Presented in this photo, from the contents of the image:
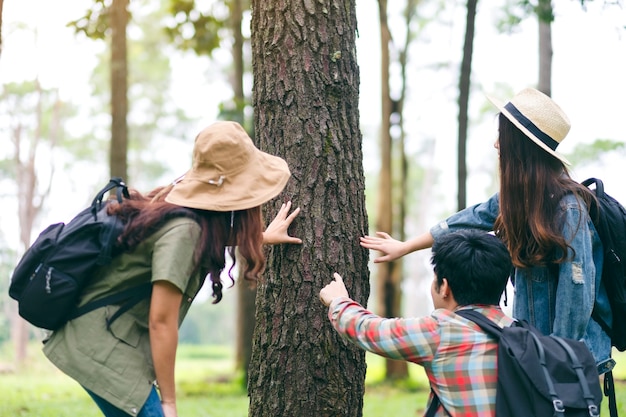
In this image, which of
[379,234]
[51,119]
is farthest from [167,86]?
[379,234]

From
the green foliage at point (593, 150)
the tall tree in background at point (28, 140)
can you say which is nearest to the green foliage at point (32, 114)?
the tall tree in background at point (28, 140)

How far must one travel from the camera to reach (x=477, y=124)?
3222 cm

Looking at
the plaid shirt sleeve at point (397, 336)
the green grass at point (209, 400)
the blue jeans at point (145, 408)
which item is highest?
the plaid shirt sleeve at point (397, 336)

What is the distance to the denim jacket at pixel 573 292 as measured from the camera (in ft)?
10.6

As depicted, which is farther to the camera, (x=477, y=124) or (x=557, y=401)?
(x=477, y=124)

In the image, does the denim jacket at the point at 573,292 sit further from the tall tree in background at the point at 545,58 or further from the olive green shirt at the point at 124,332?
the tall tree in background at the point at 545,58

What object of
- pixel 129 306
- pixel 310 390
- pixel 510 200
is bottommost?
pixel 310 390

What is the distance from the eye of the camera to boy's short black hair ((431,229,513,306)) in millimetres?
2877

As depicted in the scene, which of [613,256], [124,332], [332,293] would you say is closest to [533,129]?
[613,256]

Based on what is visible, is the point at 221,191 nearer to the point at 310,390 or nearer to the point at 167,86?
the point at 310,390

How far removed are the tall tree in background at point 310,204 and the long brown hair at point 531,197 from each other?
827mm

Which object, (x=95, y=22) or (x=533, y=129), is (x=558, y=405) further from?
(x=95, y=22)

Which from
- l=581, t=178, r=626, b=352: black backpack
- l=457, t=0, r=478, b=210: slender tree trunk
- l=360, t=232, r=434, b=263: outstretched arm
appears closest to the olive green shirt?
l=360, t=232, r=434, b=263: outstretched arm

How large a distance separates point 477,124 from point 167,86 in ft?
43.4
